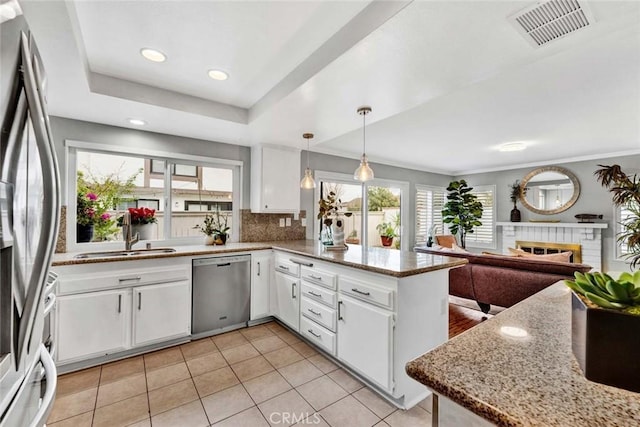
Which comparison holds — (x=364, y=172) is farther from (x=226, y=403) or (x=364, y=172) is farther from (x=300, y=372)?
(x=226, y=403)

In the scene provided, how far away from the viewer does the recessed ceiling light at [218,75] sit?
2.28 meters

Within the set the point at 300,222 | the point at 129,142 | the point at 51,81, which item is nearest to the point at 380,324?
the point at 300,222

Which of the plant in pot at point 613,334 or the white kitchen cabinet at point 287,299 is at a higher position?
the plant in pot at point 613,334

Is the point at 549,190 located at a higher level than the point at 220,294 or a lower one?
higher

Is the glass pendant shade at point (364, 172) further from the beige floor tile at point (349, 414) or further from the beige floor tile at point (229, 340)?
the beige floor tile at point (229, 340)

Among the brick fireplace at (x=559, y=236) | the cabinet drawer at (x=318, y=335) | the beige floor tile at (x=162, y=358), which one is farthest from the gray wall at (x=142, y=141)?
the brick fireplace at (x=559, y=236)

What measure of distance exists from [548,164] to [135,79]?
6.88 m

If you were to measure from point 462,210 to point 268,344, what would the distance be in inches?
209

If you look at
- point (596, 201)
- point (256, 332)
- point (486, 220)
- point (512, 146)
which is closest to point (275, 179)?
point (256, 332)

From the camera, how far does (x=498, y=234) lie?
634cm

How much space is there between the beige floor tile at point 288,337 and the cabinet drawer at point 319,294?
53 centimetres

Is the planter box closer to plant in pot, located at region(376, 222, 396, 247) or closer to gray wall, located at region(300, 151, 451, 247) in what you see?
gray wall, located at region(300, 151, 451, 247)

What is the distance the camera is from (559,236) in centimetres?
548

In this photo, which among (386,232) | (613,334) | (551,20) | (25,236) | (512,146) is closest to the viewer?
(613,334)
